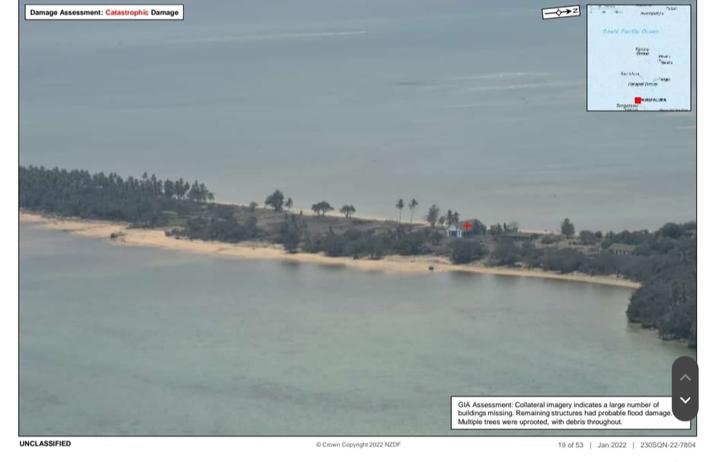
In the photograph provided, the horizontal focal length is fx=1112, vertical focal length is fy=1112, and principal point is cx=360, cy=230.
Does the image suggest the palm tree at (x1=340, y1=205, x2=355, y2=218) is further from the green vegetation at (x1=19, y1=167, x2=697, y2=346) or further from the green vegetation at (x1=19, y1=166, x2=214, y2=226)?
the green vegetation at (x1=19, y1=166, x2=214, y2=226)

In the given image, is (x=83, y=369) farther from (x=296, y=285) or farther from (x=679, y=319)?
(x=679, y=319)

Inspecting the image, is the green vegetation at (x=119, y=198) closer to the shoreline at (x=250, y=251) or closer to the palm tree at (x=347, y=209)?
the shoreline at (x=250, y=251)

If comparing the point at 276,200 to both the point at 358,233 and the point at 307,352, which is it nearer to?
the point at 358,233

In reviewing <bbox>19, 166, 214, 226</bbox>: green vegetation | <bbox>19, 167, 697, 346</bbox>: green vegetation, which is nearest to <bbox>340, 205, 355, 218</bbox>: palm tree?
<bbox>19, 167, 697, 346</bbox>: green vegetation

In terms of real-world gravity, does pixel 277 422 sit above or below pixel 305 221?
below

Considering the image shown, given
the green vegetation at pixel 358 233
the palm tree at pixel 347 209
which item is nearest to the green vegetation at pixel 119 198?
the green vegetation at pixel 358 233

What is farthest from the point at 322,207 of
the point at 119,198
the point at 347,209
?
the point at 119,198

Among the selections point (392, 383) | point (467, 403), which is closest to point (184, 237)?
point (392, 383)
